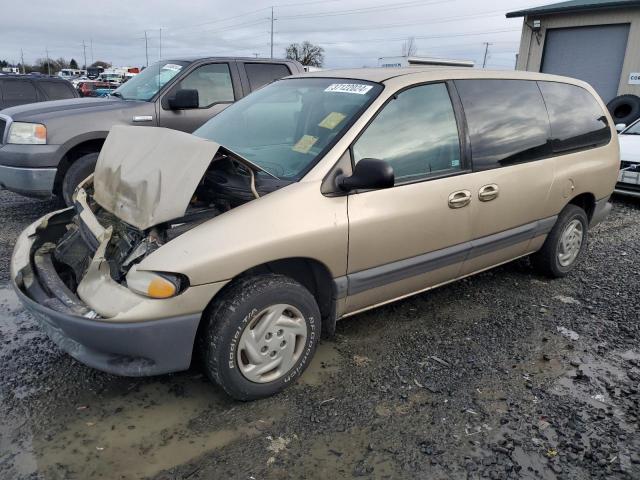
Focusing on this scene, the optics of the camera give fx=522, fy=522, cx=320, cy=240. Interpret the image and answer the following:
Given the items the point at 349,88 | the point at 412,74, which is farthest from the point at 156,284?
the point at 412,74

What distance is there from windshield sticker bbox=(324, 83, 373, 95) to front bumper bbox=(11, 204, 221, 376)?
5.21 ft

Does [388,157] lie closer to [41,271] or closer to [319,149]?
[319,149]

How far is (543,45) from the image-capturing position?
16562 millimetres

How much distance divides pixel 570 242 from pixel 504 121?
1542 millimetres

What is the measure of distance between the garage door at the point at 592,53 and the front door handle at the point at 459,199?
14.3 m

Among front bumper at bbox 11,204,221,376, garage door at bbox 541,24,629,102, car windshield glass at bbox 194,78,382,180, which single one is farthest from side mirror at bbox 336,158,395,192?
garage door at bbox 541,24,629,102

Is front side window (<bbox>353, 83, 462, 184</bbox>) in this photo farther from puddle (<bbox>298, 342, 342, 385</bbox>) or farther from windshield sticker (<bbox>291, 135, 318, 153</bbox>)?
puddle (<bbox>298, 342, 342, 385</bbox>)

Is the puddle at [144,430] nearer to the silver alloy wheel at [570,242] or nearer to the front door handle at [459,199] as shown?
the front door handle at [459,199]

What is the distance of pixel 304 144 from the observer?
3.15 m

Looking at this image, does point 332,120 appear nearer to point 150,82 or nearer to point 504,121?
point 504,121

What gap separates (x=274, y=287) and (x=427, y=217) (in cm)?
116

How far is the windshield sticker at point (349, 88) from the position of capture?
10.8ft

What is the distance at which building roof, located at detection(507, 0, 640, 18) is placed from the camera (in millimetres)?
14266

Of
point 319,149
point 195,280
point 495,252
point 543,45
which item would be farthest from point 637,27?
point 195,280
